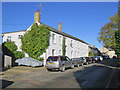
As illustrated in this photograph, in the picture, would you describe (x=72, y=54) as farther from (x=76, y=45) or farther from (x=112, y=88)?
(x=112, y=88)

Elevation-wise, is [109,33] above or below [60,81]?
above

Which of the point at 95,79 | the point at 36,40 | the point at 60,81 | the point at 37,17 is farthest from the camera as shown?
the point at 37,17

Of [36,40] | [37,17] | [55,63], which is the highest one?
[37,17]

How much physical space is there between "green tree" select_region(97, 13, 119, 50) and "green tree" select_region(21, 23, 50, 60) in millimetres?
17315

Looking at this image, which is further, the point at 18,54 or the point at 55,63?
the point at 18,54

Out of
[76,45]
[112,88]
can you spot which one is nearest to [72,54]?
[76,45]

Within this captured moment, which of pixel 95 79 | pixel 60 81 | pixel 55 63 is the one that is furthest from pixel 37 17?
pixel 95 79

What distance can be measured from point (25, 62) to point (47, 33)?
20.3 feet

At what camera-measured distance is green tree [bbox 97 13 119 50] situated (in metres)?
31.4

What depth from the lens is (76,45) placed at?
3559 centimetres

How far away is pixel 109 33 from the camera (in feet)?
109

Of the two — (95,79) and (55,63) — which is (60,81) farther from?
(55,63)

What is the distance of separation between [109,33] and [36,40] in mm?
20005

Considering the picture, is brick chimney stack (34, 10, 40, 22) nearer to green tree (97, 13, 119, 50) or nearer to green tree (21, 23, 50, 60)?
green tree (21, 23, 50, 60)
